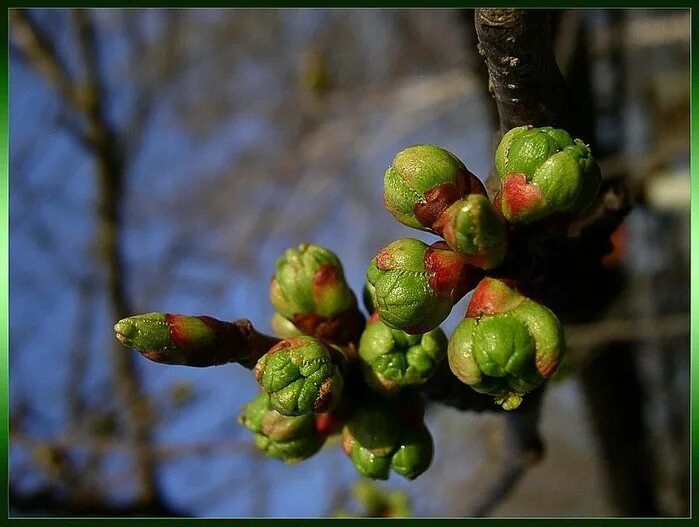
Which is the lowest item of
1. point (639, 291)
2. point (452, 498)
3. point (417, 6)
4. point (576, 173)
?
point (452, 498)

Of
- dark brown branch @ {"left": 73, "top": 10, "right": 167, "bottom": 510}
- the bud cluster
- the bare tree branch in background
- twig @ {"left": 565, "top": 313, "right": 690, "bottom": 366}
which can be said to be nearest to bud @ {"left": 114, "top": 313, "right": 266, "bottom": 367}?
the bud cluster

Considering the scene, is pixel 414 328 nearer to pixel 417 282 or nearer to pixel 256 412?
pixel 417 282

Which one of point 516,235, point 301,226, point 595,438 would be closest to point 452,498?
point 595,438

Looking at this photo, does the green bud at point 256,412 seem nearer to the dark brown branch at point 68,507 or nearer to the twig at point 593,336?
the dark brown branch at point 68,507

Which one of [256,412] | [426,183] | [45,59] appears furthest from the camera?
[45,59]

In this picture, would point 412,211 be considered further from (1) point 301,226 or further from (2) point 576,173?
(1) point 301,226

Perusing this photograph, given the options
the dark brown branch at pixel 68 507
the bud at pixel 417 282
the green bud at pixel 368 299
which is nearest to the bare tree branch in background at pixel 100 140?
the dark brown branch at pixel 68 507

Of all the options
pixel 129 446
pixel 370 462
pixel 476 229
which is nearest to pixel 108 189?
pixel 129 446
